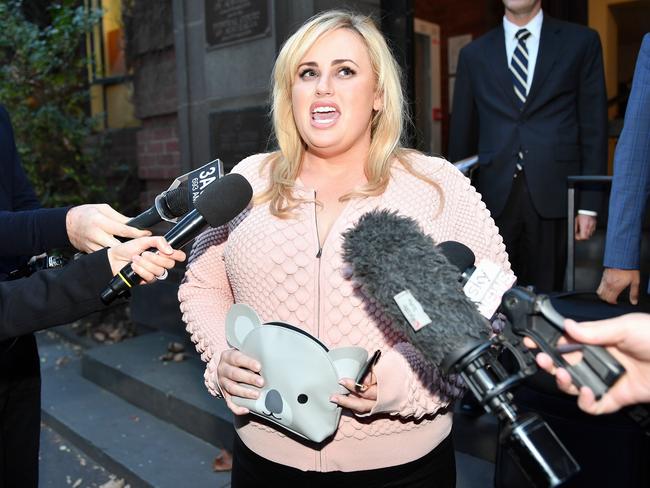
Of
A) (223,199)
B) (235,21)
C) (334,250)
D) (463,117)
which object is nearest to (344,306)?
(334,250)

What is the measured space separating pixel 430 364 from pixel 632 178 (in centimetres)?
115

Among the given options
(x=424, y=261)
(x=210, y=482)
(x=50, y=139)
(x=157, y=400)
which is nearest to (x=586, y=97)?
(x=424, y=261)

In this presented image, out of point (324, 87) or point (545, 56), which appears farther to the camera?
point (545, 56)

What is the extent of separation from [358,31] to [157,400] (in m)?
3.04

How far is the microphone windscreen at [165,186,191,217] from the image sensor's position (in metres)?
1.61

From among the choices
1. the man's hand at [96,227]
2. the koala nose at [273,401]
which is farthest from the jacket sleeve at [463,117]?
the koala nose at [273,401]

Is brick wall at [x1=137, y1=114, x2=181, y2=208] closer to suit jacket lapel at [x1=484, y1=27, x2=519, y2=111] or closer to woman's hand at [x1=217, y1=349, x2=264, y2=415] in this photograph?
suit jacket lapel at [x1=484, y1=27, x2=519, y2=111]

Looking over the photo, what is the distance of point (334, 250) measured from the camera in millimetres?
1771

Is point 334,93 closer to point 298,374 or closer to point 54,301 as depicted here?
point 298,374

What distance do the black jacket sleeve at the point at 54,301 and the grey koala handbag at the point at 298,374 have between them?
0.40 meters

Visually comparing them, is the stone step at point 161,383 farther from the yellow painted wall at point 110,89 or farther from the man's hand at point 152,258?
the yellow painted wall at point 110,89

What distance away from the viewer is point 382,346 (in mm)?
1745

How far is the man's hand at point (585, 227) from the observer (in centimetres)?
311

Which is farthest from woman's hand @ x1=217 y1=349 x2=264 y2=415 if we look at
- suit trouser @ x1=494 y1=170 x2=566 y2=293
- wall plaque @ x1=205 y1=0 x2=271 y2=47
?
wall plaque @ x1=205 y1=0 x2=271 y2=47
